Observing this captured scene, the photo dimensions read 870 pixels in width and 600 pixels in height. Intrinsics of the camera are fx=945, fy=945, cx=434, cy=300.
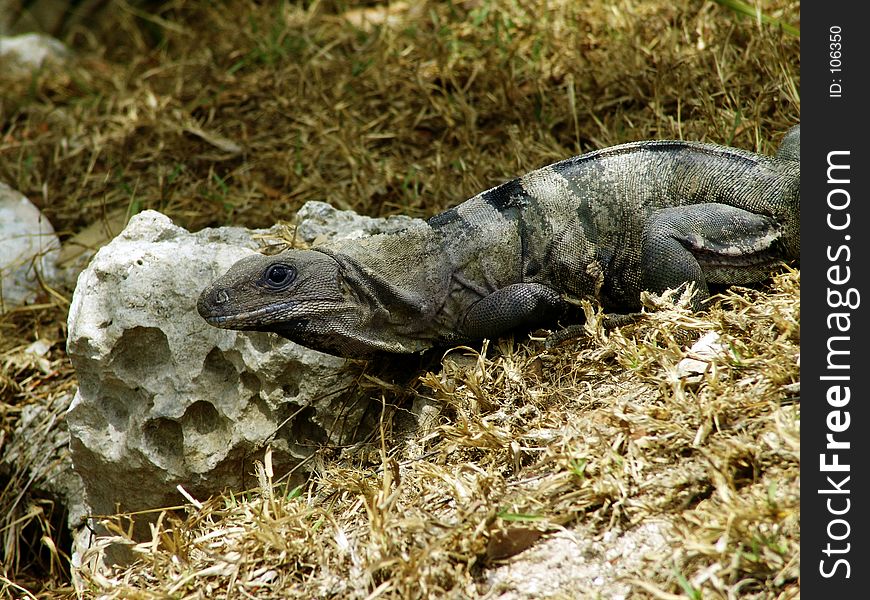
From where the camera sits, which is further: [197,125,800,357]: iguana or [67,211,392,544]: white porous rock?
[67,211,392,544]: white porous rock

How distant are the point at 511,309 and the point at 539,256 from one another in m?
0.33

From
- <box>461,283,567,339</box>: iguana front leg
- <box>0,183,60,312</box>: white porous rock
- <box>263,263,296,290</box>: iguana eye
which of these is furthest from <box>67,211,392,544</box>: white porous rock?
<box>0,183,60,312</box>: white porous rock

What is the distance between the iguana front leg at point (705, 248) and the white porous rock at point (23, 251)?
13.5ft

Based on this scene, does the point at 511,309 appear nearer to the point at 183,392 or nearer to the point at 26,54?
the point at 183,392

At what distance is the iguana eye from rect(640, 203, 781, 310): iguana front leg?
158cm

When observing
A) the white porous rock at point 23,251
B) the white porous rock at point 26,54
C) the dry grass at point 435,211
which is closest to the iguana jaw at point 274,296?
the dry grass at point 435,211

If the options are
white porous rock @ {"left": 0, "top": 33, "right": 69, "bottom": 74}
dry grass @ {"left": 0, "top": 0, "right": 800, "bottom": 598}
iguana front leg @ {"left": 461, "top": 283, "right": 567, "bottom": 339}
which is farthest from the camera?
white porous rock @ {"left": 0, "top": 33, "right": 69, "bottom": 74}

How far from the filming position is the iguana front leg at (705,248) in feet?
13.6

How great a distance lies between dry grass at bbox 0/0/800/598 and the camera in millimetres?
3322

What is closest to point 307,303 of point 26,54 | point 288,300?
Answer: point 288,300

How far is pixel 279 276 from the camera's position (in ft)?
13.9

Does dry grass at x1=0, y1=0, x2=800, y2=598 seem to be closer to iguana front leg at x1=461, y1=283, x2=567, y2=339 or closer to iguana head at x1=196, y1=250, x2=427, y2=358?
iguana front leg at x1=461, y1=283, x2=567, y2=339
